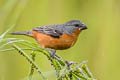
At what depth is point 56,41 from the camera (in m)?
3.21

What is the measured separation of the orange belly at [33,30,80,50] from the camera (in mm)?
3143

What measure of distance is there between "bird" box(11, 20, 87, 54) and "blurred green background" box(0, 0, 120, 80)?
2.65 feet

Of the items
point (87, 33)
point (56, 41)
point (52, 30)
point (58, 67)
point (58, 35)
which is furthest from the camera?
point (87, 33)

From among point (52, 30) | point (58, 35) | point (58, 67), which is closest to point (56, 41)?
point (58, 35)

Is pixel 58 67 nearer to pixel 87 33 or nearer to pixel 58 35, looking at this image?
pixel 58 35

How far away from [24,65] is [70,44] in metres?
1.26

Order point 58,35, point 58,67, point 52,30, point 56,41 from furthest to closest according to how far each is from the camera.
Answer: point 52,30 → point 58,35 → point 56,41 → point 58,67

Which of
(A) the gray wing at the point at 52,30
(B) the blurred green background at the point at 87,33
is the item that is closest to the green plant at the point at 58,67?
(A) the gray wing at the point at 52,30

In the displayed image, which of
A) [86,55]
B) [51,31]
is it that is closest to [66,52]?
[86,55]

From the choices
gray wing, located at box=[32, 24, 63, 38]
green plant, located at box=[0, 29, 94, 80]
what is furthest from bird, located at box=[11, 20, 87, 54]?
green plant, located at box=[0, 29, 94, 80]

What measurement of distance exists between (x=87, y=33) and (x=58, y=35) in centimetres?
140

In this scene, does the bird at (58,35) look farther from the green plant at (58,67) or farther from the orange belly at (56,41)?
the green plant at (58,67)

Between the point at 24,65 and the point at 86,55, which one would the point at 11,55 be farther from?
the point at 86,55

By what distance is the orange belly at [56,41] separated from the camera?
314 cm
